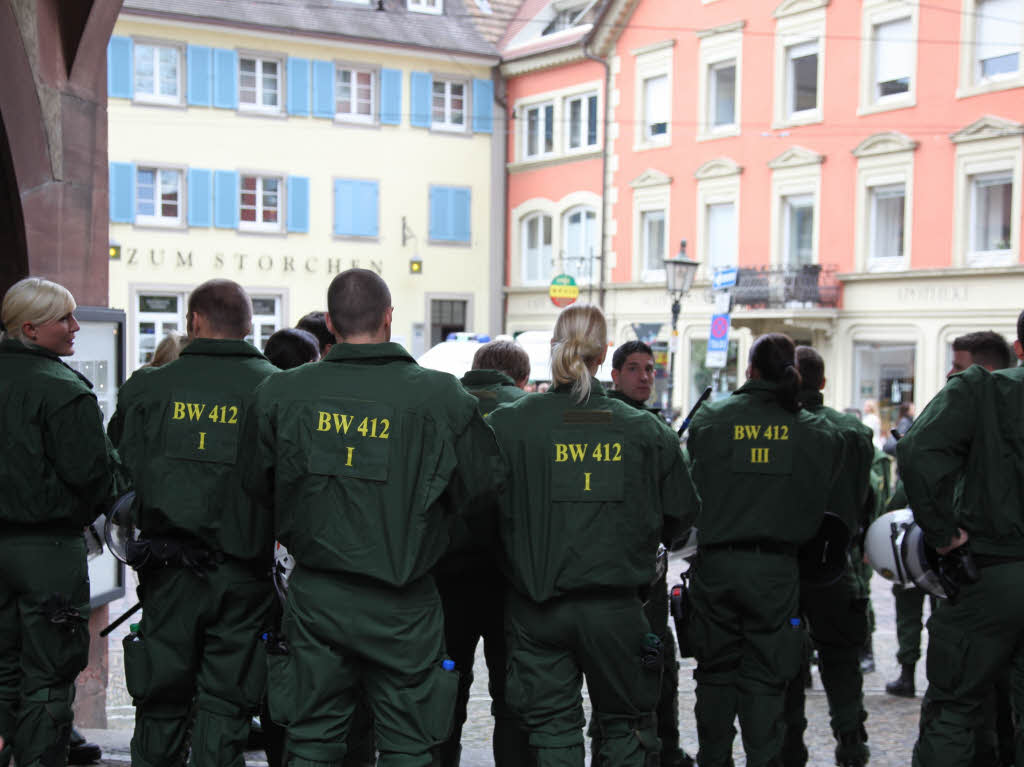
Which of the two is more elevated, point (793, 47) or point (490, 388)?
point (793, 47)

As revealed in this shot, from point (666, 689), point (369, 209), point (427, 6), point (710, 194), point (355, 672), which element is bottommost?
point (666, 689)

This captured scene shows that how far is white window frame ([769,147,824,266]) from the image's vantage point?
83.6 feet

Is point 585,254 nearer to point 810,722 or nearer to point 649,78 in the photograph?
point 649,78

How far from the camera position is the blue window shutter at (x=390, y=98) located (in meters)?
31.4

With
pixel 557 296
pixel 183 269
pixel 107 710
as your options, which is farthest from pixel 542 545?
pixel 183 269

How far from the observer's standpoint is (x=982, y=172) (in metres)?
22.6

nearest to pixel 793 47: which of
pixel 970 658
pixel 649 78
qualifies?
pixel 649 78

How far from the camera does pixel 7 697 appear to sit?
15.7 feet

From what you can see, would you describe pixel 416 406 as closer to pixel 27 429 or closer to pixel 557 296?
pixel 27 429

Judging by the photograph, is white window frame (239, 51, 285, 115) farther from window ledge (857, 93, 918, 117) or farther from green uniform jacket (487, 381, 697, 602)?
green uniform jacket (487, 381, 697, 602)

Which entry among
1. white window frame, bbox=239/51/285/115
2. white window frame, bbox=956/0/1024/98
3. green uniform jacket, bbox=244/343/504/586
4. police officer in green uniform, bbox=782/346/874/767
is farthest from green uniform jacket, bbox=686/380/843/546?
white window frame, bbox=239/51/285/115

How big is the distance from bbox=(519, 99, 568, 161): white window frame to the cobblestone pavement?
24616 mm

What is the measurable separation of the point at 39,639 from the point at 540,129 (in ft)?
95.4

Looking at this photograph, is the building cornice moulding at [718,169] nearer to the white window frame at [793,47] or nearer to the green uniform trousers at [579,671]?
the white window frame at [793,47]
